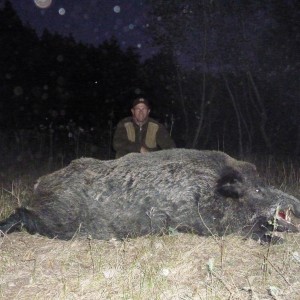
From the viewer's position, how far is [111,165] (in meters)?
4.82

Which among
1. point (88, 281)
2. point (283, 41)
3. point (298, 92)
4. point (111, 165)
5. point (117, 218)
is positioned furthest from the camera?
point (298, 92)

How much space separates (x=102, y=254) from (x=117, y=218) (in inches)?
19.5

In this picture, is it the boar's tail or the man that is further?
the man

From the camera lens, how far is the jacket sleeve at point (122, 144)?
7.07 meters

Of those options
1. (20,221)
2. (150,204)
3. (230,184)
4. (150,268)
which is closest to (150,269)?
(150,268)

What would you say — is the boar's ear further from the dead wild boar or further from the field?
the field

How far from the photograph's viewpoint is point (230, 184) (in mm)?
4586

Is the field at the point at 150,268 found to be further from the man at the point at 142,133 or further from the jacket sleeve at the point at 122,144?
the man at the point at 142,133

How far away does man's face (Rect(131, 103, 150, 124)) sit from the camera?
716cm

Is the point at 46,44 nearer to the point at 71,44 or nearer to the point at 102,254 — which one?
the point at 71,44

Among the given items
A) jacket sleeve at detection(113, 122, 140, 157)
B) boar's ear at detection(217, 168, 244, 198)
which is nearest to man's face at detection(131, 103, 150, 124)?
jacket sleeve at detection(113, 122, 140, 157)

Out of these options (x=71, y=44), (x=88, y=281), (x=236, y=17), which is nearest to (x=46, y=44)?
(x=71, y=44)

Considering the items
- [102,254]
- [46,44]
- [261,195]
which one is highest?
[46,44]

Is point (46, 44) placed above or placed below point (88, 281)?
above
